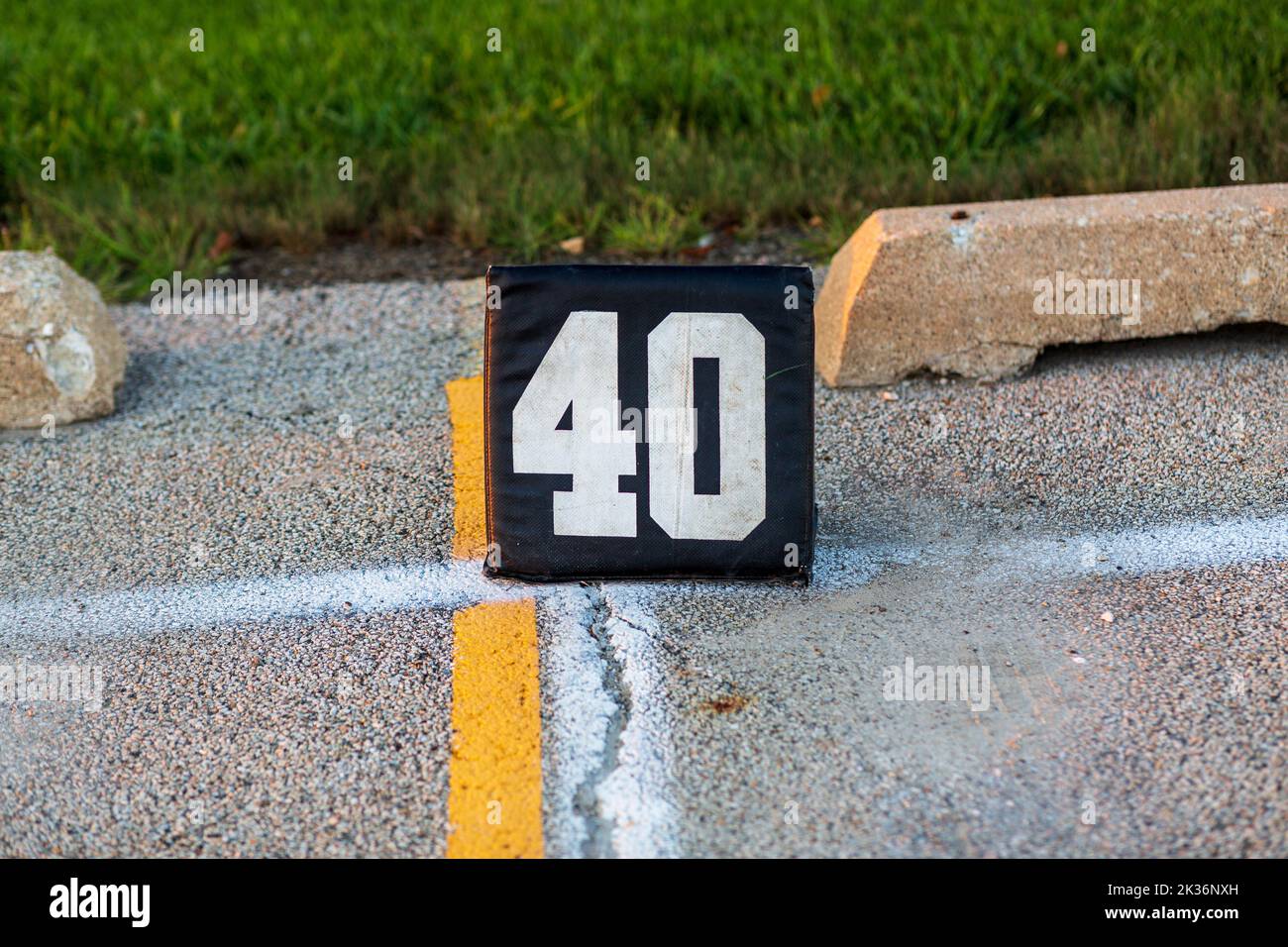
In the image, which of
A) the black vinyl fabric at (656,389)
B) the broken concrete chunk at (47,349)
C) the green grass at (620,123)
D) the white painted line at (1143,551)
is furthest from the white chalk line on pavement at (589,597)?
the green grass at (620,123)

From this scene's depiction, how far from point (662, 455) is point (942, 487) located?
977mm

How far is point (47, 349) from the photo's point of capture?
4.50 metres

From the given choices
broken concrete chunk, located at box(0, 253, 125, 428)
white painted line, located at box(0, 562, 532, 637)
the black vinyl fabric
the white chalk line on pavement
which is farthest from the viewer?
broken concrete chunk, located at box(0, 253, 125, 428)

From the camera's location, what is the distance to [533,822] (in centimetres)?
274

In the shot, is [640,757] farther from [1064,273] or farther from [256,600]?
[1064,273]

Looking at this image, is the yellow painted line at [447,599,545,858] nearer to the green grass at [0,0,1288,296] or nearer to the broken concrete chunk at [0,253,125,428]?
the broken concrete chunk at [0,253,125,428]

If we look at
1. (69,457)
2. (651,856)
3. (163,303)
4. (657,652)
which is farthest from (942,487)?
(163,303)

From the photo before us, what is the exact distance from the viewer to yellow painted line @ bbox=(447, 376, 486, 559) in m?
3.82

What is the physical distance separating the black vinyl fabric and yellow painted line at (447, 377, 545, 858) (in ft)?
0.92

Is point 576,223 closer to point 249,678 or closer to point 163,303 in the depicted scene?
point 163,303

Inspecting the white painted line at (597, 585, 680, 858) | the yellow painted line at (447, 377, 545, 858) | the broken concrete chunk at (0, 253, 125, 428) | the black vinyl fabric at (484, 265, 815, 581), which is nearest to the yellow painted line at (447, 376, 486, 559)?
the yellow painted line at (447, 377, 545, 858)

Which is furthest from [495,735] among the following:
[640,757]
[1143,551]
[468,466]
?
[1143,551]

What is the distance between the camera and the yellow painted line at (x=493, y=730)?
2715 millimetres

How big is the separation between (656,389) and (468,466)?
38.9 inches
